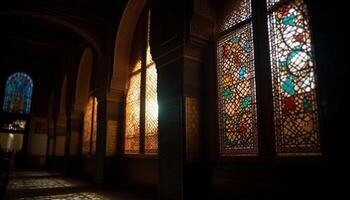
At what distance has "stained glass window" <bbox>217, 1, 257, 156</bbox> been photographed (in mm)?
3527

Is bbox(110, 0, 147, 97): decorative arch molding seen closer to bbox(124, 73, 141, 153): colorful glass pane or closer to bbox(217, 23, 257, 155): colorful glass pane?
bbox(124, 73, 141, 153): colorful glass pane

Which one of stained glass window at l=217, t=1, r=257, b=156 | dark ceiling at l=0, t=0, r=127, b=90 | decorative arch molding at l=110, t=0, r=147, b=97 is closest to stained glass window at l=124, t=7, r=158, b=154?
decorative arch molding at l=110, t=0, r=147, b=97

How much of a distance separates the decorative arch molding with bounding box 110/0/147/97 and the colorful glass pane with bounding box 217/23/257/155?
3.39 meters

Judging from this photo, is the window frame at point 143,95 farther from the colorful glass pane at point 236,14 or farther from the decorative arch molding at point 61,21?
the colorful glass pane at point 236,14

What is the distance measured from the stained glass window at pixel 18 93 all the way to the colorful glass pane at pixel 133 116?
394 inches

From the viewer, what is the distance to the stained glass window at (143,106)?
5629mm

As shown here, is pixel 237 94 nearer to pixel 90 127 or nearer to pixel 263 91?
pixel 263 91

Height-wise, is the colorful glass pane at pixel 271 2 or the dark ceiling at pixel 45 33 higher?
the dark ceiling at pixel 45 33

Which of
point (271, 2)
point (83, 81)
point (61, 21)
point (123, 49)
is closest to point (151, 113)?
point (123, 49)

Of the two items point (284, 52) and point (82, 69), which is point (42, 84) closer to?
point (82, 69)

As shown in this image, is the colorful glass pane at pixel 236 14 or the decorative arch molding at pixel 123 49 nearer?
the colorful glass pane at pixel 236 14

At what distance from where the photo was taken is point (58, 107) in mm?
11805

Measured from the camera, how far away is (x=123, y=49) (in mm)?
7004

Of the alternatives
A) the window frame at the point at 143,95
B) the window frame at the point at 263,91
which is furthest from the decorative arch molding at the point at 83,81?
the window frame at the point at 263,91
